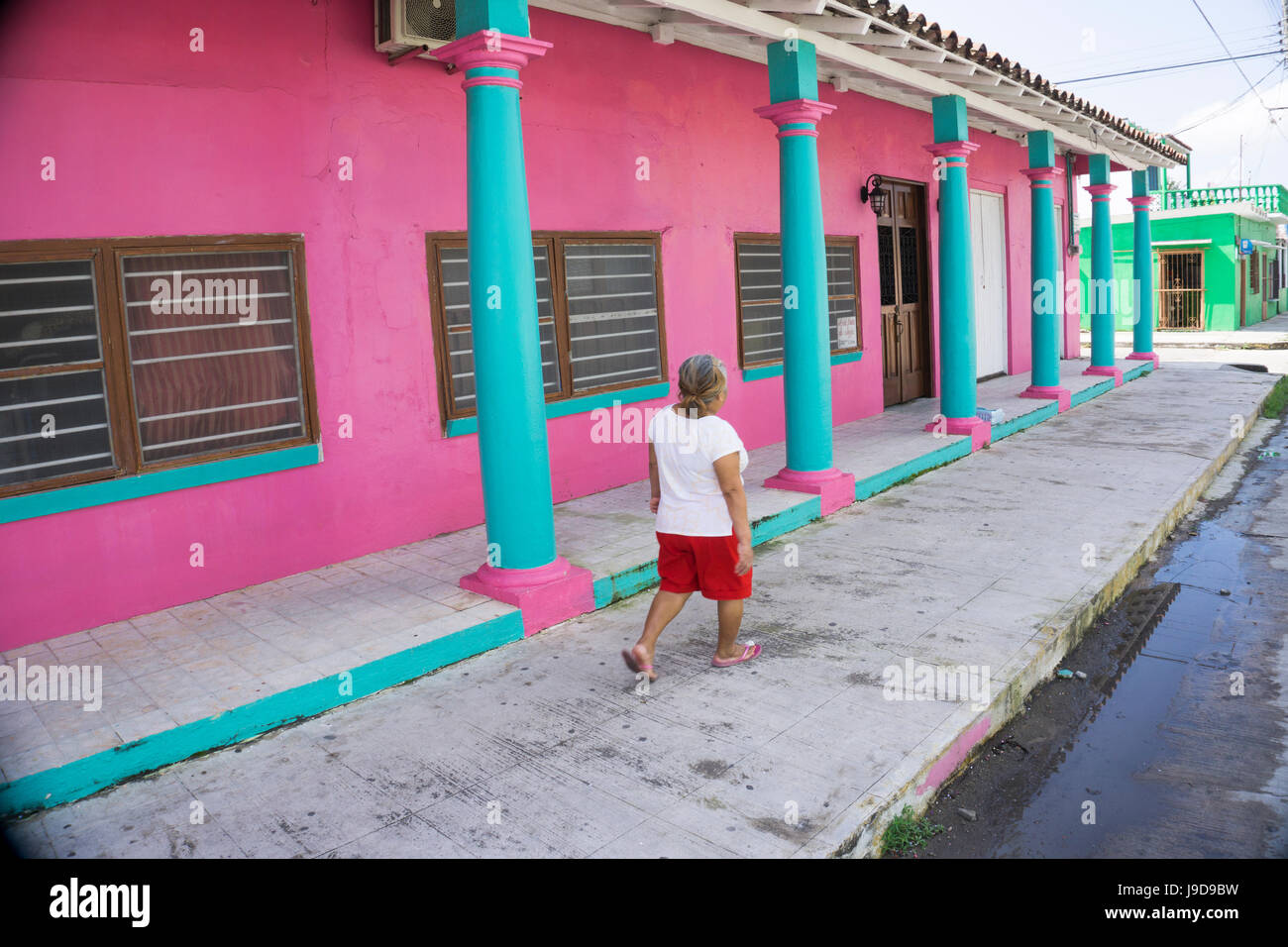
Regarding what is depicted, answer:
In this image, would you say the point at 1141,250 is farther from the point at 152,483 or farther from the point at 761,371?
the point at 152,483

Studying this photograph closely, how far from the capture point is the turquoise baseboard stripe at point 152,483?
4.58m

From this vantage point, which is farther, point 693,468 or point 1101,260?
point 1101,260

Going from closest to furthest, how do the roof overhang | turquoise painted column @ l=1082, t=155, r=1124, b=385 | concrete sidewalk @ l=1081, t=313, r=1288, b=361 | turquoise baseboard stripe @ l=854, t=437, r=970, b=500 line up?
the roof overhang
turquoise baseboard stripe @ l=854, t=437, r=970, b=500
turquoise painted column @ l=1082, t=155, r=1124, b=385
concrete sidewalk @ l=1081, t=313, r=1288, b=361

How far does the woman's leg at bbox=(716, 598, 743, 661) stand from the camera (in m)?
4.30

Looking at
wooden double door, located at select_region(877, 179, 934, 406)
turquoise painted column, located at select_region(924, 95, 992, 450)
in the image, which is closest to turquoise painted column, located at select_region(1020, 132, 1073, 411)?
wooden double door, located at select_region(877, 179, 934, 406)

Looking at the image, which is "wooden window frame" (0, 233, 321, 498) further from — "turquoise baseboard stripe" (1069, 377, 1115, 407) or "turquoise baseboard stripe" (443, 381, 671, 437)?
"turquoise baseboard stripe" (1069, 377, 1115, 407)

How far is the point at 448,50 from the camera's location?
4.73 meters

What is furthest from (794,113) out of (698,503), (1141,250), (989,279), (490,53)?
(1141,250)

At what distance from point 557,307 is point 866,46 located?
3.42m

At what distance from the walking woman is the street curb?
107 centimetres

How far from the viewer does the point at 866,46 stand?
7.85 m

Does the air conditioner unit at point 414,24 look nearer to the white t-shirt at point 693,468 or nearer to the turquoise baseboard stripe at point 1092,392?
the white t-shirt at point 693,468

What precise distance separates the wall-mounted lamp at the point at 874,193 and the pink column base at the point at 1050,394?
2.93 metres
